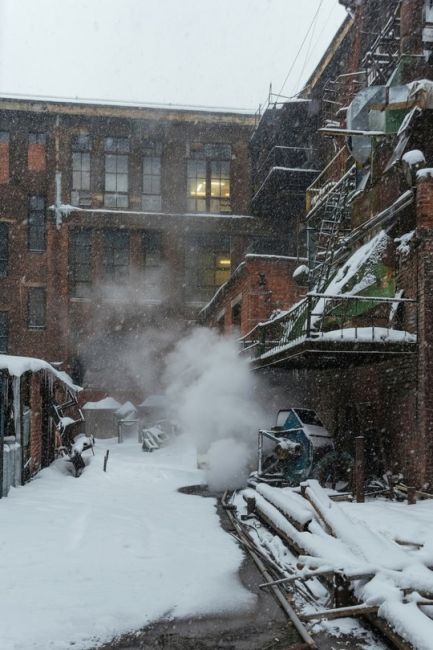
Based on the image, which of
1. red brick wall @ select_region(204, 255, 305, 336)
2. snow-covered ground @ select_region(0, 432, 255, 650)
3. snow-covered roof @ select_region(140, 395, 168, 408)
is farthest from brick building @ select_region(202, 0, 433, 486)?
snow-covered roof @ select_region(140, 395, 168, 408)

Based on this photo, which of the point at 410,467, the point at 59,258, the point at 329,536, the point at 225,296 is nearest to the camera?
the point at 329,536

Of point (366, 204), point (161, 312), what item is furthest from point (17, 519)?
point (161, 312)

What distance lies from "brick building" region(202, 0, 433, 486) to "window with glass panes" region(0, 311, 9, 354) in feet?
58.8

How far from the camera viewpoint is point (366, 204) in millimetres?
13773

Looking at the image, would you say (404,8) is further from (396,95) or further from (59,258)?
(59,258)

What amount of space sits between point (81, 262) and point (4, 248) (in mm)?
3984

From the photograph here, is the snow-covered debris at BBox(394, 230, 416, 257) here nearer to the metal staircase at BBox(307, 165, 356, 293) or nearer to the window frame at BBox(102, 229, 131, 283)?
the metal staircase at BBox(307, 165, 356, 293)

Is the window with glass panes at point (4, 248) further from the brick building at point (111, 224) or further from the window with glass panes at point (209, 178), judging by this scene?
the window with glass panes at point (209, 178)

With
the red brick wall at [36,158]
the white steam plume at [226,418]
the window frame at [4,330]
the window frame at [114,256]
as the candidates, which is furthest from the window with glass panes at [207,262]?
the white steam plume at [226,418]

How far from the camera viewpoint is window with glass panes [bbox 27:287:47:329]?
31.6 meters

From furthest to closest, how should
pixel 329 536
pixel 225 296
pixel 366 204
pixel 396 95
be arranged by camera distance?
pixel 225 296, pixel 366 204, pixel 396 95, pixel 329 536

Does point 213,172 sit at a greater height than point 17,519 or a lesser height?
greater

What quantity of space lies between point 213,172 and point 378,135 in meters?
21.6

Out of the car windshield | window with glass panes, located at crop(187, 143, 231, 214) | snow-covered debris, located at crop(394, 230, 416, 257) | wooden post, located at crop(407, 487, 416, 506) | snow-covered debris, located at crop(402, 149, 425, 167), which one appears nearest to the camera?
wooden post, located at crop(407, 487, 416, 506)
